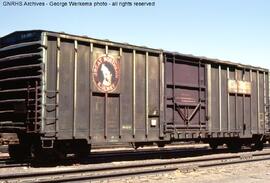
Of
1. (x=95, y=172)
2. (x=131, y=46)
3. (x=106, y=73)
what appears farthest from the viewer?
(x=131, y=46)

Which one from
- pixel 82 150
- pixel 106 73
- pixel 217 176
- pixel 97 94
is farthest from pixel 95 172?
pixel 106 73

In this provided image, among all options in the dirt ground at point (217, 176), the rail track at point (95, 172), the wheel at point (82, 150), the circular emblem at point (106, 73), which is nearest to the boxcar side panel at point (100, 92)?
the circular emblem at point (106, 73)

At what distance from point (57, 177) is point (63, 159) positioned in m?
3.48

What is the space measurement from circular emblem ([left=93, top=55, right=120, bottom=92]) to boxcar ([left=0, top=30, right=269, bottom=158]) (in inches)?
1.3

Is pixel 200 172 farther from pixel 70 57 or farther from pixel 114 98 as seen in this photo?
pixel 70 57

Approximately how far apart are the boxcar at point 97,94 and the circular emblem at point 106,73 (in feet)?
0.11

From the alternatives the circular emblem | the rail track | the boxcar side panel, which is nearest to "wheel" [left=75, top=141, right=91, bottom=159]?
the boxcar side panel

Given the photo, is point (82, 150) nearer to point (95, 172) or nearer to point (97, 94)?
point (97, 94)

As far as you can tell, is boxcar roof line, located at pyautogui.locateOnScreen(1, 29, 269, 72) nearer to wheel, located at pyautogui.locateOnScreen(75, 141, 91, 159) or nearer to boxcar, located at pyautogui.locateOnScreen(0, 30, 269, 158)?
boxcar, located at pyautogui.locateOnScreen(0, 30, 269, 158)

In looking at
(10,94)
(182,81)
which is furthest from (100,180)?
(182,81)

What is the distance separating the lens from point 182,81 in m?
16.6

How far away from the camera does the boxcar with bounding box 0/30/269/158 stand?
12648 millimetres

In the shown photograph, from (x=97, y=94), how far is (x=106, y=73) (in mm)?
784

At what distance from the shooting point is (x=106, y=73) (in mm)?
14008
